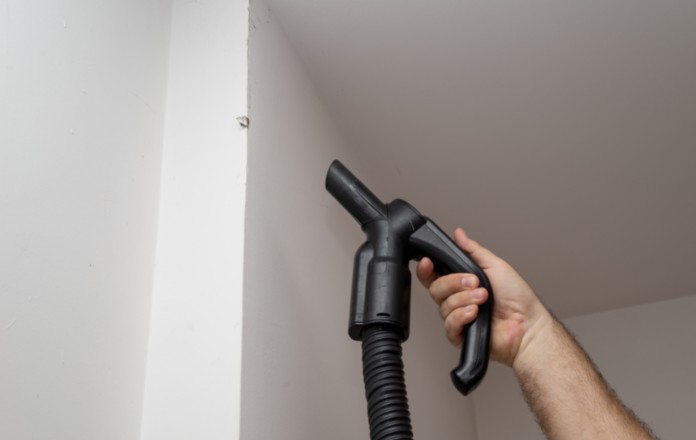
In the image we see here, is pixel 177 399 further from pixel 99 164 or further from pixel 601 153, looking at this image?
pixel 601 153

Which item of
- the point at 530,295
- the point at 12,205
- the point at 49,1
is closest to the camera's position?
the point at 12,205

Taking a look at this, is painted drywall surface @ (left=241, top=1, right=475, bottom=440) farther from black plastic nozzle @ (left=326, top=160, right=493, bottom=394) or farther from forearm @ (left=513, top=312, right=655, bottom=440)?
forearm @ (left=513, top=312, right=655, bottom=440)

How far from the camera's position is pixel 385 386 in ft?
2.23

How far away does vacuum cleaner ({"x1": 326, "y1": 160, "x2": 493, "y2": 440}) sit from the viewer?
679 mm

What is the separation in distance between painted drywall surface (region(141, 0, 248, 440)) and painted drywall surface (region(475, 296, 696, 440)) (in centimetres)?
146

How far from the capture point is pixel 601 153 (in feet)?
4.50

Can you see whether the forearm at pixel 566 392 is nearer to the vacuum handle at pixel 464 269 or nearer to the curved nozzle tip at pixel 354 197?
the vacuum handle at pixel 464 269

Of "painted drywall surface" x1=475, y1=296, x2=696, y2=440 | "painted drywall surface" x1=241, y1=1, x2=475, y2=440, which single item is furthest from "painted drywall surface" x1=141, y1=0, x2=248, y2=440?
"painted drywall surface" x1=475, y1=296, x2=696, y2=440

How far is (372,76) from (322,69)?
0.09 m

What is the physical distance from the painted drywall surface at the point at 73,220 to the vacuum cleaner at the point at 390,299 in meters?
0.25

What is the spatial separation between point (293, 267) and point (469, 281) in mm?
259

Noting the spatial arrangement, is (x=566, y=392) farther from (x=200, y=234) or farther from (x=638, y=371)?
(x=638, y=371)

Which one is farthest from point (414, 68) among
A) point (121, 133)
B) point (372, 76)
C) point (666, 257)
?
point (666, 257)

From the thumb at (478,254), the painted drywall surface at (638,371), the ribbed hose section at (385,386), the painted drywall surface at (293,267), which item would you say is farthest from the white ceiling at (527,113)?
the ribbed hose section at (385,386)
